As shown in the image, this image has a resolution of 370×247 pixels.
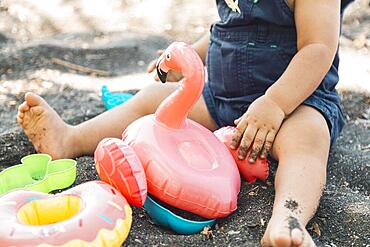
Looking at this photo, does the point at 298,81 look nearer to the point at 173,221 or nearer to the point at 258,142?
the point at 258,142

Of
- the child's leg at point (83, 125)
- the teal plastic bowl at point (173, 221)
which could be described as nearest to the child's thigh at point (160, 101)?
the child's leg at point (83, 125)

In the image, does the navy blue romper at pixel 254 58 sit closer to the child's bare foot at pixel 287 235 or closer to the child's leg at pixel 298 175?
the child's leg at pixel 298 175

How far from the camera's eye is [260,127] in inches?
53.8

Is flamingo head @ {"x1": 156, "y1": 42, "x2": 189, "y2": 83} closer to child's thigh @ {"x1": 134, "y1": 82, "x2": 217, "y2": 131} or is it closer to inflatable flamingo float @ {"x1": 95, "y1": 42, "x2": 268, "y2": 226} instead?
inflatable flamingo float @ {"x1": 95, "y1": 42, "x2": 268, "y2": 226}

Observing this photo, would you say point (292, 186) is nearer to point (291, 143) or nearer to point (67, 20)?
point (291, 143)

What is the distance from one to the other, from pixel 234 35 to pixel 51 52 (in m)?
1.07

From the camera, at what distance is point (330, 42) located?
54.8 inches

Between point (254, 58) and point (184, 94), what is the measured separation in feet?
0.95

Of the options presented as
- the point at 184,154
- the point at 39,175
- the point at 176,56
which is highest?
the point at 176,56

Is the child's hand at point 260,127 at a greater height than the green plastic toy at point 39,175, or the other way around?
the child's hand at point 260,127

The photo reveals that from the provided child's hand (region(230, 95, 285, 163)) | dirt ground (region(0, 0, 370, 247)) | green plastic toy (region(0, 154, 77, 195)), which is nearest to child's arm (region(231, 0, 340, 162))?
child's hand (region(230, 95, 285, 163))

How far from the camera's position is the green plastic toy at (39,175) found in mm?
1377

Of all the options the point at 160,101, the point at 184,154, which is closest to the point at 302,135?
the point at 184,154

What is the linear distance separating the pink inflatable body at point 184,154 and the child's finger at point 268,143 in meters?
0.07
